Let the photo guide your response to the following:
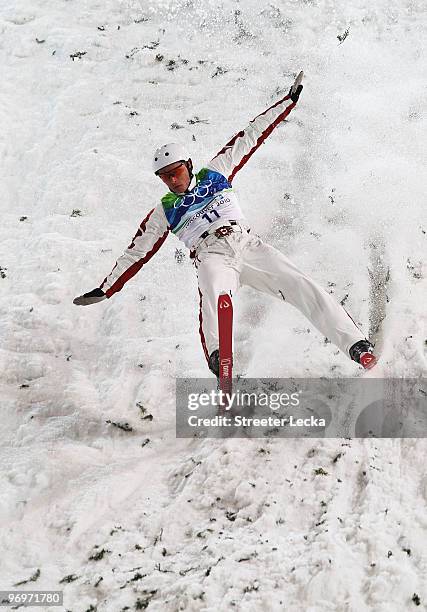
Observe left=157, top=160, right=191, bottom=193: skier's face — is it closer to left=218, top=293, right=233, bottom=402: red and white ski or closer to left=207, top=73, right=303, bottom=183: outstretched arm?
left=207, top=73, right=303, bottom=183: outstretched arm

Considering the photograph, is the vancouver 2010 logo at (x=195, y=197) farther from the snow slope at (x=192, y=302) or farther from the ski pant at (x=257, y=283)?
the snow slope at (x=192, y=302)

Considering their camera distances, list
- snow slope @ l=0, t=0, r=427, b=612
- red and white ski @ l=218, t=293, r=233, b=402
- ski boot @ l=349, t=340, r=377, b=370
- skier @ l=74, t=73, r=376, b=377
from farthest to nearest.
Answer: skier @ l=74, t=73, r=376, b=377 < red and white ski @ l=218, t=293, r=233, b=402 < ski boot @ l=349, t=340, r=377, b=370 < snow slope @ l=0, t=0, r=427, b=612

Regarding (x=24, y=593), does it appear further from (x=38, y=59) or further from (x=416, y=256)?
(x=38, y=59)

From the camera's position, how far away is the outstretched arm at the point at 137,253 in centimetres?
491

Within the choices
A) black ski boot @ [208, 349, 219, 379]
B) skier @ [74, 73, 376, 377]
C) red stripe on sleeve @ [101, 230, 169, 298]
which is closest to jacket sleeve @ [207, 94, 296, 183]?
skier @ [74, 73, 376, 377]

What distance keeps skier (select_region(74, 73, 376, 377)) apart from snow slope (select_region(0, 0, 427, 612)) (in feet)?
1.60

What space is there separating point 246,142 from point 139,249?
1.41 m

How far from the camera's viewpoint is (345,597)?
2941 mm

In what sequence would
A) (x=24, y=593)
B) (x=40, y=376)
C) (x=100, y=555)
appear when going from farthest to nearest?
(x=40, y=376) → (x=100, y=555) → (x=24, y=593)

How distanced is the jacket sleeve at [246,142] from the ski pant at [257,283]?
Result: 727 mm

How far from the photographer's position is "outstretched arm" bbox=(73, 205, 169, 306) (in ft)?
16.1

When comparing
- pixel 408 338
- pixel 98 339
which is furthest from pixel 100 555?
pixel 408 338

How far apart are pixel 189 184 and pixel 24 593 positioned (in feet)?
10.8

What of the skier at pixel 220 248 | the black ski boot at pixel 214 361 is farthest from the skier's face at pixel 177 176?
the black ski boot at pixel 214 361
